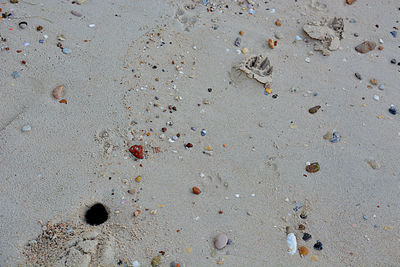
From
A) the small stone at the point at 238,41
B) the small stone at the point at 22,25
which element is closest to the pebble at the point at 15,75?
the small stone at the point at 22,25

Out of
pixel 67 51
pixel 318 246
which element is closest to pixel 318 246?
pixel 318 246

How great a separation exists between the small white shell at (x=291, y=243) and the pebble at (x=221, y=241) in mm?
453

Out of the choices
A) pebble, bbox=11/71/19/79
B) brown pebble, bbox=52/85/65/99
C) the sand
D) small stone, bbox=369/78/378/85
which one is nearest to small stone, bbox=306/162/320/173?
the sand

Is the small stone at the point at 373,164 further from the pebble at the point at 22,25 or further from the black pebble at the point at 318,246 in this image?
the pebble at the point at 22,25

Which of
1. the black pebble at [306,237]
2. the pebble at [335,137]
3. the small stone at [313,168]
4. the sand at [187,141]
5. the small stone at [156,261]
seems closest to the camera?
the small stone at [156,261]

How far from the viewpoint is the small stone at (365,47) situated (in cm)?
339

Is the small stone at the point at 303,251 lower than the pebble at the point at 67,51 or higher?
lower

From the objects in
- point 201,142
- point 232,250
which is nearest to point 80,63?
point 201,142

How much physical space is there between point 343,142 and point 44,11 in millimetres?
2898

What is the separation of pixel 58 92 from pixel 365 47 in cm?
294

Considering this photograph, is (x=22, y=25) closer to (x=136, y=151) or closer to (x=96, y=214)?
(x=136, y=151)

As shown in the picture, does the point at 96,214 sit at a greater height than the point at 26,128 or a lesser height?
lesser

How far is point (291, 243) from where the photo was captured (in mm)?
2383

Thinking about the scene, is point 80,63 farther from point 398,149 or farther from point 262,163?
point 398,149
